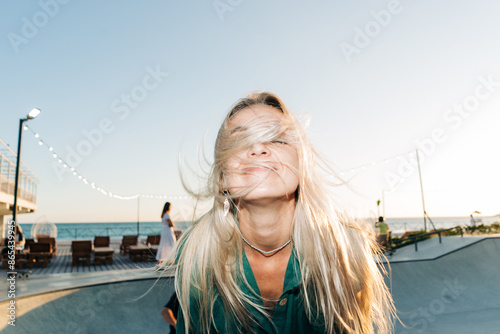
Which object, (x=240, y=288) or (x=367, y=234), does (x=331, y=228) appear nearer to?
(x=367, y=234)

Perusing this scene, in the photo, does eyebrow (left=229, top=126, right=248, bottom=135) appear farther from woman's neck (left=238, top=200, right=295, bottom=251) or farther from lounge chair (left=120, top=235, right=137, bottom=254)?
lounge chair (left=120, top=235, right=137, bottom=254)

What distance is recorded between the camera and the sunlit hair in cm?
169

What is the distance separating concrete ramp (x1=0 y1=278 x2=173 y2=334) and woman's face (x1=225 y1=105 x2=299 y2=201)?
442cm

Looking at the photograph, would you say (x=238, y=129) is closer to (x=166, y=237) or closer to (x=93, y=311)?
(x=93, y=311)

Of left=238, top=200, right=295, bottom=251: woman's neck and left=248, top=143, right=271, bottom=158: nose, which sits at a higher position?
left=248, top=143, right=271, bottom=158: nose

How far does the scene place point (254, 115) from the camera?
1590 mm

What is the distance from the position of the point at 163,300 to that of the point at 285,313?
636cm

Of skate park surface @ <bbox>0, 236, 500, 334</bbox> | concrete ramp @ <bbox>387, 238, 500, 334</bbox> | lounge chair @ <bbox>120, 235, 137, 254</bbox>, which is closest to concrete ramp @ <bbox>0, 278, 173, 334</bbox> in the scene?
skate park surface @ <bbox>0, 236, 500, 334</bbox>

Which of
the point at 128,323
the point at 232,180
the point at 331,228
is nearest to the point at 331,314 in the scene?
the point at 331,228

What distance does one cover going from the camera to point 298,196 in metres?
1.87

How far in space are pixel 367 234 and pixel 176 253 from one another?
110cm
